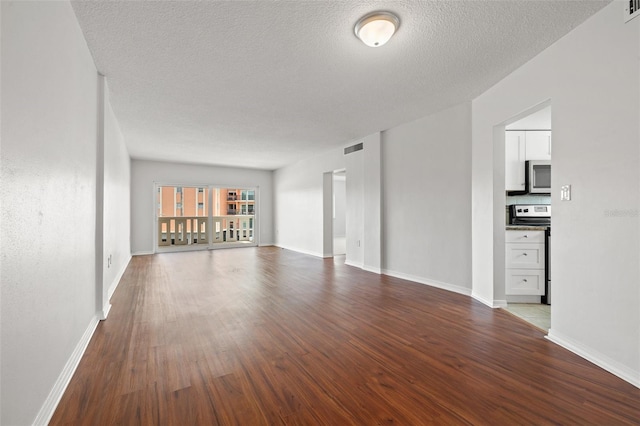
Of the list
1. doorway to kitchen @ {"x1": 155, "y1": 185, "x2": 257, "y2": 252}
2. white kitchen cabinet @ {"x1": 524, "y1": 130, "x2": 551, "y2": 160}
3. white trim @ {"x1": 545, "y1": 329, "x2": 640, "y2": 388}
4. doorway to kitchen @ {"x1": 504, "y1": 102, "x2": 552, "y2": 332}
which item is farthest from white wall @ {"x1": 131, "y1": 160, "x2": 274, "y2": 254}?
white trim @ {"x1": 545, "y1": 329, "x2": 640, "y2": 388}

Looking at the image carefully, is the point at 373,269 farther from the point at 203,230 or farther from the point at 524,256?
the point at 203,230

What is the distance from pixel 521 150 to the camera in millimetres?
3924

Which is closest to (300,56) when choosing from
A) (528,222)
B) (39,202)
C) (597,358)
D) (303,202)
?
(39,202)

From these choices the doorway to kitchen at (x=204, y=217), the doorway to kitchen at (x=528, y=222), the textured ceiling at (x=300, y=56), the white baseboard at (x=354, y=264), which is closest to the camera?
the textured ceiling at (x=300, y=56)

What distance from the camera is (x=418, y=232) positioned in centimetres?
452

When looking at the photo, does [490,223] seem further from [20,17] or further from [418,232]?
[20,17]

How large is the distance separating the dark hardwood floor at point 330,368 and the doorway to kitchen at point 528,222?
0.51 metres

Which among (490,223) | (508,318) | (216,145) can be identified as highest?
(216,145)

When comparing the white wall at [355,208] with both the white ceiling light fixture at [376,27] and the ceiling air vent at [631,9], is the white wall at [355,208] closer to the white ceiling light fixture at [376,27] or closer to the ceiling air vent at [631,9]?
the white ceiling light fixture at [376,27]

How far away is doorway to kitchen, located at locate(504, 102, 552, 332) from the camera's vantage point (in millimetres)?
3416

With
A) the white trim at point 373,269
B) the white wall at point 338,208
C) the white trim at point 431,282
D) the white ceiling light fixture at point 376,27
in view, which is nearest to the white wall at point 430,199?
the white trim at point 431,282

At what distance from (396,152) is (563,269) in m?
3.05

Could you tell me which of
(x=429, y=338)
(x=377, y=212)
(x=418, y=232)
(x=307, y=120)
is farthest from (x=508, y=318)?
(x=307, y=120)

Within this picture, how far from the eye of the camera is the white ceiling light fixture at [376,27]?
6.85ft
